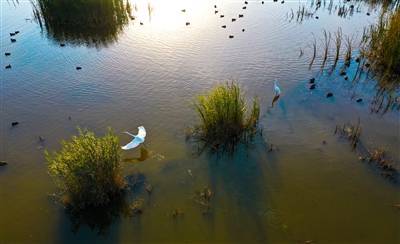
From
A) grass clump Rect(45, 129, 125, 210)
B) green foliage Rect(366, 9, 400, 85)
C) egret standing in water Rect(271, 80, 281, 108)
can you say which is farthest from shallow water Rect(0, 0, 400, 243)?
green foliage Rect(366, 9, 400, 85)

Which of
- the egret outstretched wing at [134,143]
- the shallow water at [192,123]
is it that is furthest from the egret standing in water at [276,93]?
the egret outstretched wing at [134,143]

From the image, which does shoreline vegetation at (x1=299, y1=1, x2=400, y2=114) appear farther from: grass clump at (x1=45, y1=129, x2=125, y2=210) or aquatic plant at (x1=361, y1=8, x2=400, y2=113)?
grass clump at (x1=45, y1=129, x2=125, y2=210)

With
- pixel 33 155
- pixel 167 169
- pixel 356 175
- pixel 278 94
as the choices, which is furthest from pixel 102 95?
pixel 356 175

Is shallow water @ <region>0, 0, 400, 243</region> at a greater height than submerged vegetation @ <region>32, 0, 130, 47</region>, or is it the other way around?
submerged vegetation @ <region>32, 0, 130, 47</region>

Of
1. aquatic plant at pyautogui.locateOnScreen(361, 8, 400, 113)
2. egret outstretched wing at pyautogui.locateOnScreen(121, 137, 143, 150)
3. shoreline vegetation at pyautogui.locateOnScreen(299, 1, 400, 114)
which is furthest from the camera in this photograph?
shoreline vegetation at pyautogui.locateOnScreen(299, 1, 400, 114)

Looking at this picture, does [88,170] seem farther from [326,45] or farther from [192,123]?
[326,45]

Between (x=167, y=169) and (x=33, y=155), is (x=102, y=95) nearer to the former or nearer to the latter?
(x=33, y=155)
